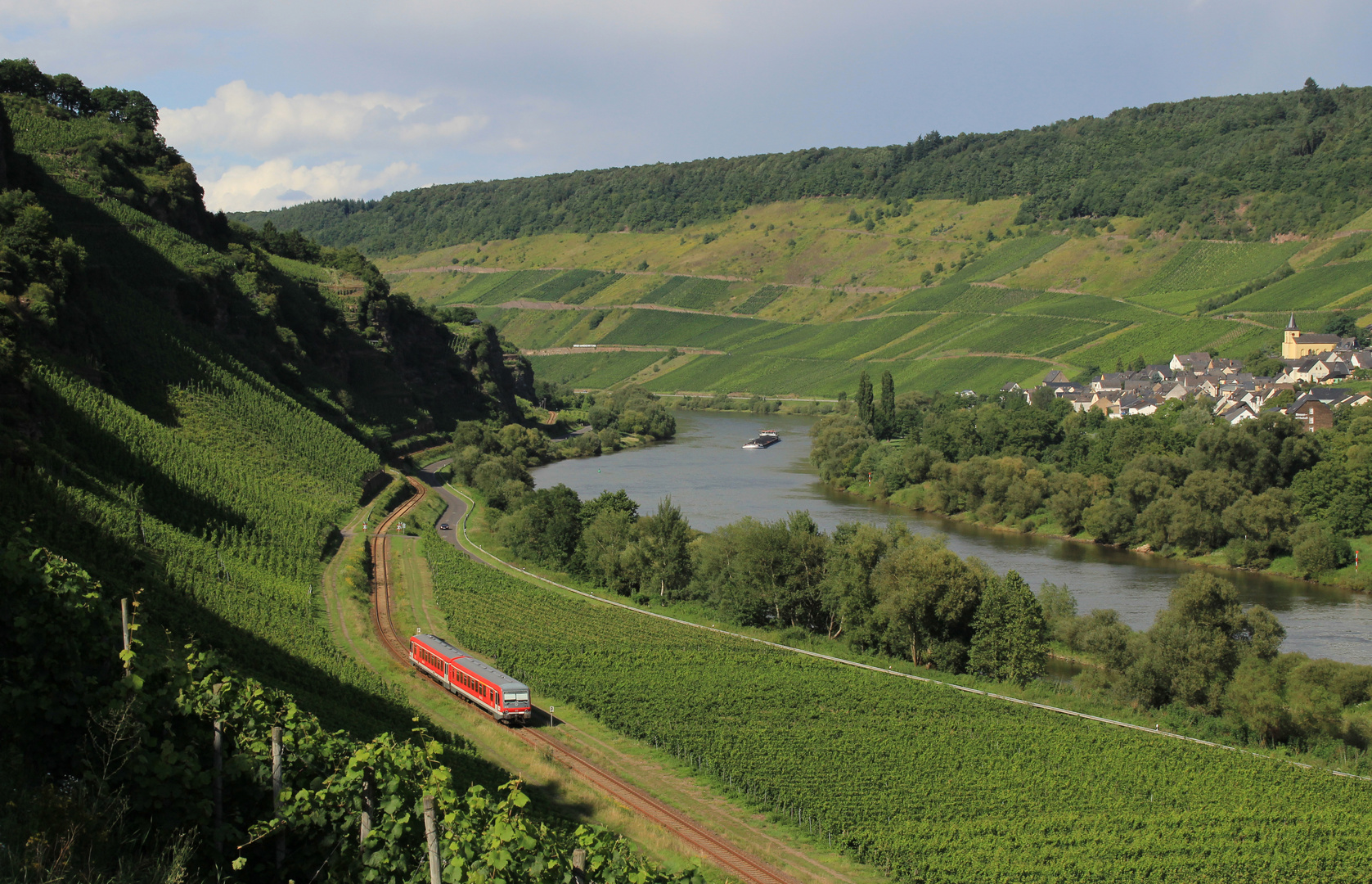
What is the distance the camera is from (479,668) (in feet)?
116

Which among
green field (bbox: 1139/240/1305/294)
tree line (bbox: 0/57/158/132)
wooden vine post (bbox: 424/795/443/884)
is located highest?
tree line (bbox: 0/57/158/132)

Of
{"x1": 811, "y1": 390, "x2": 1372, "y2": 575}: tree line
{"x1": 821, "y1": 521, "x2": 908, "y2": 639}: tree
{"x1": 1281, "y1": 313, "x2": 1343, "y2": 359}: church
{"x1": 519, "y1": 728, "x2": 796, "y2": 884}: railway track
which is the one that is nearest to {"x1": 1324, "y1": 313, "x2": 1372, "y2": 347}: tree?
{"x1": 1281, "y1": 313, "x2": 1343, "y2": 359}: church

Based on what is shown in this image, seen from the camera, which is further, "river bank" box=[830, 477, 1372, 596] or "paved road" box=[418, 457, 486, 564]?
"paved road" box=[418, 457, 486, 564]

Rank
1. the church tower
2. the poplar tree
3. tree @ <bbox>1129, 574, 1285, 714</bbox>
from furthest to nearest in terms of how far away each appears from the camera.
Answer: the church tower → the poplar tree → tree @ <bbox>1129, 574, 1285, 714</bbox>

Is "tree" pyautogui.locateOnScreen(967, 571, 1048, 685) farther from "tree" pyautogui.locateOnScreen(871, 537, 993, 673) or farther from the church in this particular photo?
the church

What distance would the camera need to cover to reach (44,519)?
29.4 meters

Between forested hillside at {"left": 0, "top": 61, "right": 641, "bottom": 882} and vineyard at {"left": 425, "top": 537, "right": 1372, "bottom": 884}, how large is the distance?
7.89m

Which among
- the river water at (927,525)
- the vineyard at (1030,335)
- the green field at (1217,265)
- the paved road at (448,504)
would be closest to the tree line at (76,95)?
the paved road at (448,504)

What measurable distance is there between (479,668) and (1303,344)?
121 metres

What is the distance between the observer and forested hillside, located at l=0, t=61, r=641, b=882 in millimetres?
12156

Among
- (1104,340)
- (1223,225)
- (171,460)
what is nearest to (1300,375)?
(1104,340)

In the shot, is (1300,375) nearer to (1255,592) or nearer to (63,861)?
(1255,592)

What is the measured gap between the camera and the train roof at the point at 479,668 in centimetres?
3353

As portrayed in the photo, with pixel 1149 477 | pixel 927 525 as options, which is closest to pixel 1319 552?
pixel 1149 477
